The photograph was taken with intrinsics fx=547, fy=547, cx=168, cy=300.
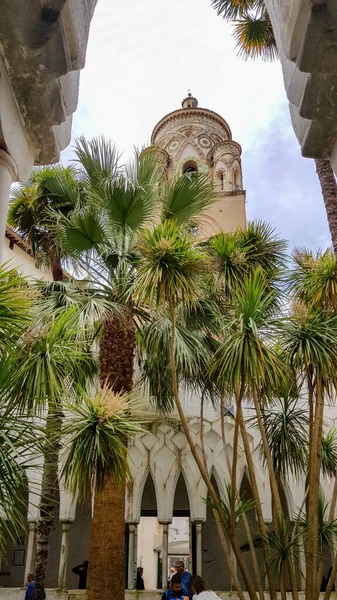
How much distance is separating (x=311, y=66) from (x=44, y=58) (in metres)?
1.24

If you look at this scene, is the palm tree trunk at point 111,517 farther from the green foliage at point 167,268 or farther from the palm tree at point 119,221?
the green foliage at point 167,268

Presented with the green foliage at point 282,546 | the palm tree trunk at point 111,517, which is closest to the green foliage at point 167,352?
the palm tree trunk at point 111,517

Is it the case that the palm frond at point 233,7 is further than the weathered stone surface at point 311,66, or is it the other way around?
the palm frond at point 233,7

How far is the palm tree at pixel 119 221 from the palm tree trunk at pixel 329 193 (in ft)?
5.91

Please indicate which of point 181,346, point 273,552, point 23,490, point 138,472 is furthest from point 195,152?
point 23,490

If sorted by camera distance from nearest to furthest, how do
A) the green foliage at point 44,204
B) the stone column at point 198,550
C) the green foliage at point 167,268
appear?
the green foliage at point 167,268 < the green foliage at point 44,204 < the stone column at point 198,550

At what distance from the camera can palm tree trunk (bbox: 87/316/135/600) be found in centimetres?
629

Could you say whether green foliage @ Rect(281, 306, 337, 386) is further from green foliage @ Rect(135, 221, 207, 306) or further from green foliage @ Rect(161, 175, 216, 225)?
green foliage @ Rect(161, 175, 216, 225)

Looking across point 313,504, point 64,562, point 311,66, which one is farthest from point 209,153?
point 311,66

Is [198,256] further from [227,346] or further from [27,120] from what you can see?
[27,120]

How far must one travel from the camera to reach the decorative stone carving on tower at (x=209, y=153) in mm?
22828

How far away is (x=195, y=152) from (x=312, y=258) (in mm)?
17300

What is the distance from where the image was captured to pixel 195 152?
81.4 feet

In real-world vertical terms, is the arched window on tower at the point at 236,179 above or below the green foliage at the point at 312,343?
above
